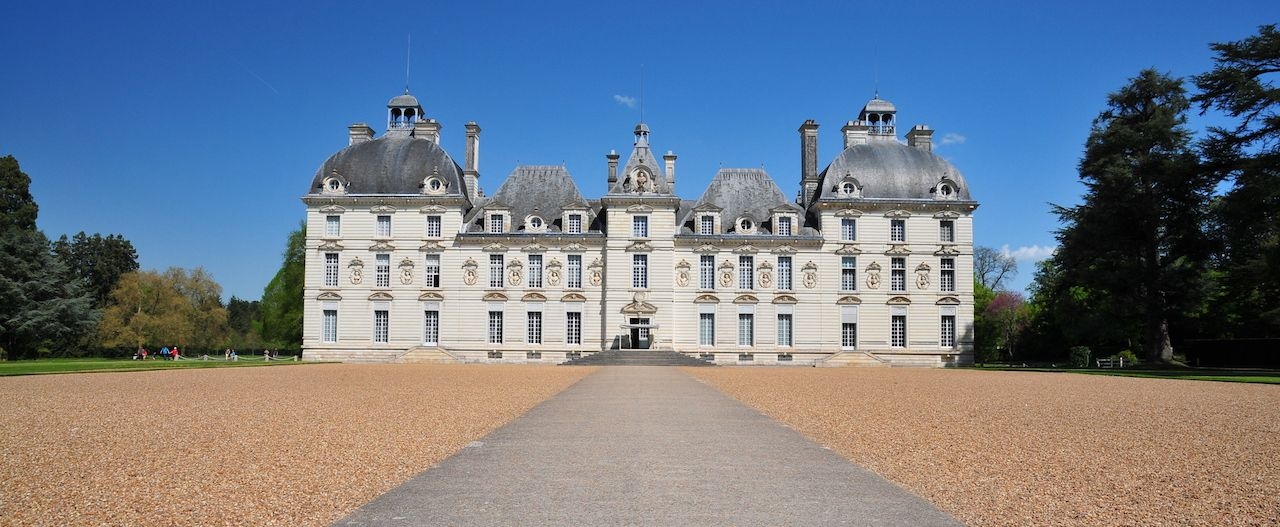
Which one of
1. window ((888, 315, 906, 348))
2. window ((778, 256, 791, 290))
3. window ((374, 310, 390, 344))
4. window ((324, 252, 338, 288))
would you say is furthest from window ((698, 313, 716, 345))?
window ((324, 252, 338, 288))

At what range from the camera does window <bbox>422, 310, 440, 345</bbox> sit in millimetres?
42531

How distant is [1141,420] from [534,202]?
33.7 metres

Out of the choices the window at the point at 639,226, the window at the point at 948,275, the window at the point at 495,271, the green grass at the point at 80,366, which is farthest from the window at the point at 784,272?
the green grass at the point at 80,366

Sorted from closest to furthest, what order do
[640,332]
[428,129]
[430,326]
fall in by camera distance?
[640,332]
[430,326]
[428,129]

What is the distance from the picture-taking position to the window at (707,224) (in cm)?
4281

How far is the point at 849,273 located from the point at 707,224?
7113 millimetres

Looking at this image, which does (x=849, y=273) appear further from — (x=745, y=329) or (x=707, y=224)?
(x=707, y=224)

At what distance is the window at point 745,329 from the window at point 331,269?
1913cm

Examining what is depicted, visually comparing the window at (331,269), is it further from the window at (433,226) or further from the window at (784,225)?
the window at (784,225)

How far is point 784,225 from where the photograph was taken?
141 feet

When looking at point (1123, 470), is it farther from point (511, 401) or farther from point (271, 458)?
point (511, 401)

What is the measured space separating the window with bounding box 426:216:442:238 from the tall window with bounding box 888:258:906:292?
70.4 feet

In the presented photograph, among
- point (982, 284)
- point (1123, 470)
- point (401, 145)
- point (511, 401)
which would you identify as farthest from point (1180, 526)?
point (982, 284)

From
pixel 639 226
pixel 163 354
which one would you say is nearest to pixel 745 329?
pixel 639 226
